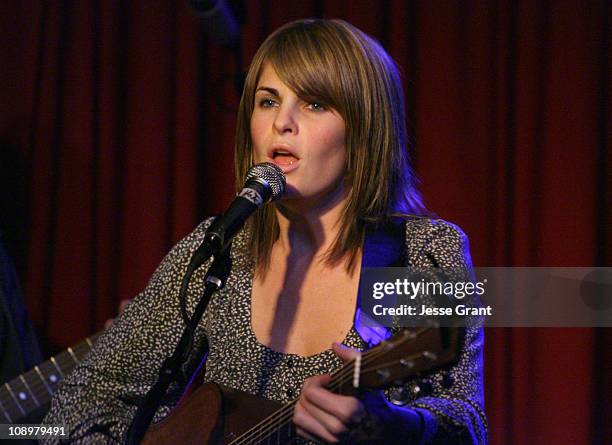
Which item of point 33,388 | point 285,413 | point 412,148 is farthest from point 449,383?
point 33,388

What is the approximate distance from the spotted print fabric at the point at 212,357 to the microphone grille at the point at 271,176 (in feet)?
1.13

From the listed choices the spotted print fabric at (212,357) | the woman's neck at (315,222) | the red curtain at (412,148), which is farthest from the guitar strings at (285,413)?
the red curtain at (412,148)

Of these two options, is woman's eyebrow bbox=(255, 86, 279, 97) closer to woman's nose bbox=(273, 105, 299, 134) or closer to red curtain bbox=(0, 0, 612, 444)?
woman's nose bbox=(273, 105, 299, 134)

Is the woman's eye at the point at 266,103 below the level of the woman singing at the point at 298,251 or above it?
above

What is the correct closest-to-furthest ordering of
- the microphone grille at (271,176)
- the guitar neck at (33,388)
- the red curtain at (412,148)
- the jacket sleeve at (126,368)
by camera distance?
1. the microphone grille at (271,176)
2. the jacket sleeve at (126,368)
3. the red curtain at (412,148)
4. the guitar neck at (33,388)

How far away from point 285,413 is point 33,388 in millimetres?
1609

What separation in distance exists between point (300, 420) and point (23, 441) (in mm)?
1762

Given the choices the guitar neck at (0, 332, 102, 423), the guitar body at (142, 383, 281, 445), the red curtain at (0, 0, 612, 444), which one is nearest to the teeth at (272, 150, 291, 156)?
the guitar body at (142, 383, 281, 445)

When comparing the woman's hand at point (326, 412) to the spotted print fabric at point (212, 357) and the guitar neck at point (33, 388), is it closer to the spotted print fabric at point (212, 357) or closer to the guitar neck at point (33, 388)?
the spotted print fabric at point (212, 357)

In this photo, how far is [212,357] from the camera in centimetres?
174

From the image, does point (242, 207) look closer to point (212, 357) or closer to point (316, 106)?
point (316, 106)

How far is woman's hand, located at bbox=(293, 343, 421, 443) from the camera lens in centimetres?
118

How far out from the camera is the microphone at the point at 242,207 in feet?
4.40

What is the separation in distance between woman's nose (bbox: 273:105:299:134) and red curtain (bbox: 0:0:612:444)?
39.5 inches
